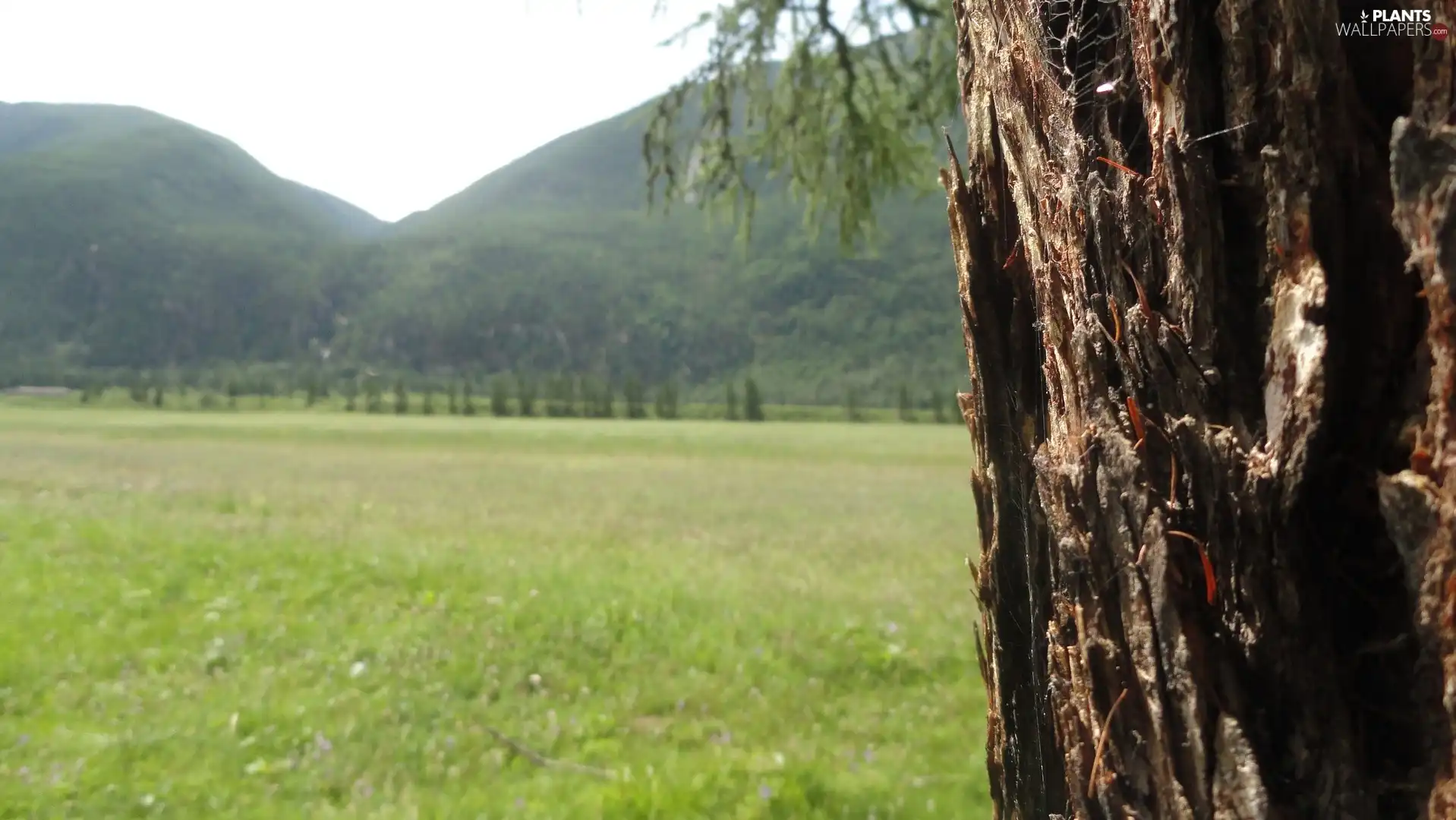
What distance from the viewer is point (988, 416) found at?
189cm

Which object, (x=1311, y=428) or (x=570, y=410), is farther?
(x=570, y=410)

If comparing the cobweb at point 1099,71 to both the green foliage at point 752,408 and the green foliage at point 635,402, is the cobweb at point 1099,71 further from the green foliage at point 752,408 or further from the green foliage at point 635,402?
the green foliage at point 752,408

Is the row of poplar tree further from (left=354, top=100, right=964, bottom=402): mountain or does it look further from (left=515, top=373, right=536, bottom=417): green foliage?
(left=354, top=100, right=964, bottom=402): mountain

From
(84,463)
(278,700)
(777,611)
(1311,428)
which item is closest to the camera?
(1311,428)

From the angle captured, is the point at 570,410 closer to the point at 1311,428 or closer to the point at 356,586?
the point at 356,586

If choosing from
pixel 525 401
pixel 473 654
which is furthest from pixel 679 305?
pixel 473 654

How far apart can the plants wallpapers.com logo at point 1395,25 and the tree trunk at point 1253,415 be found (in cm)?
1

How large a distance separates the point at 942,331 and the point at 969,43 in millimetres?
132406

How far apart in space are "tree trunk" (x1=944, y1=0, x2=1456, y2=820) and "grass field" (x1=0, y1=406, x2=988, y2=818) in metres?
3.55

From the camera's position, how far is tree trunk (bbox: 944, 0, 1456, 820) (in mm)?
1088

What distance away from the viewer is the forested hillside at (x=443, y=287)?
12125cm

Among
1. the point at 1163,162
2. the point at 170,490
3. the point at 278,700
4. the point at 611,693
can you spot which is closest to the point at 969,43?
the point at 1163,162

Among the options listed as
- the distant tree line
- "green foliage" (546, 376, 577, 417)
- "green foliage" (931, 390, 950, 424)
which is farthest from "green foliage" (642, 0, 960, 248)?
"green foliage" (546, 376, 577, 417)

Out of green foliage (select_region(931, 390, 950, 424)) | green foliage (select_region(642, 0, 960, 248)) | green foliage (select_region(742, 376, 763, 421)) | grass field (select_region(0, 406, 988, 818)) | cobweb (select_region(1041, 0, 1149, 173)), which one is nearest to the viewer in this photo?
cobweb (select_region(1041, 0, 1149, 173))
